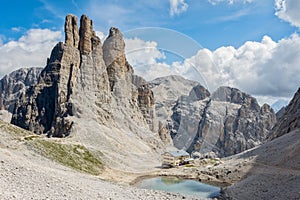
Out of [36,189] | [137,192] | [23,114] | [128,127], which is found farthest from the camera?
[23,114]

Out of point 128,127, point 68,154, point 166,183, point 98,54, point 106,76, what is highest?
point 98,54

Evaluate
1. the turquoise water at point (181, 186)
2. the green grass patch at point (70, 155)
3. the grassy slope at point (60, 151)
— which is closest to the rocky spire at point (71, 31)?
the green grass patch at point (70, 155)

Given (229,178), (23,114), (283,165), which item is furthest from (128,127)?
(283,165)

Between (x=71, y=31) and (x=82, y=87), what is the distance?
24.5 meters

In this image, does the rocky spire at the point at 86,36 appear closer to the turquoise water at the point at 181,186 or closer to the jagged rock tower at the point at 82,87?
the jagged rock tower at the point at 82,87

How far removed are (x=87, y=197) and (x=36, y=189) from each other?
14.3ft

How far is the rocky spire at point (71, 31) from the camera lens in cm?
10888

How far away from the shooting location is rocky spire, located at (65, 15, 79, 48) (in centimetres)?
10888

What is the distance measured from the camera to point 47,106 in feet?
366

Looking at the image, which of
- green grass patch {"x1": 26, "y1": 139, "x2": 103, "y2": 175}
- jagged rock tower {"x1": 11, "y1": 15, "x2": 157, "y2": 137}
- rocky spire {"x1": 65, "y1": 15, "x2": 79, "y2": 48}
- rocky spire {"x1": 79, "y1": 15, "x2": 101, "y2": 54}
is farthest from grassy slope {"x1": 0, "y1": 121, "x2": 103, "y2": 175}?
rocky spire {"x1": 65, "y1": 15, "x2": 79, "y2": 48}

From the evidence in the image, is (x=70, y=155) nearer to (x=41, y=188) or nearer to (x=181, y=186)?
(x=181, y=186)

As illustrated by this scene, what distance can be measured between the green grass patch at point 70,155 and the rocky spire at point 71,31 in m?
56.8

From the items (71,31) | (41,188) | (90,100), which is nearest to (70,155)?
(41,188)

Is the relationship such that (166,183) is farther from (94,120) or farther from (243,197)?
(94,120)
